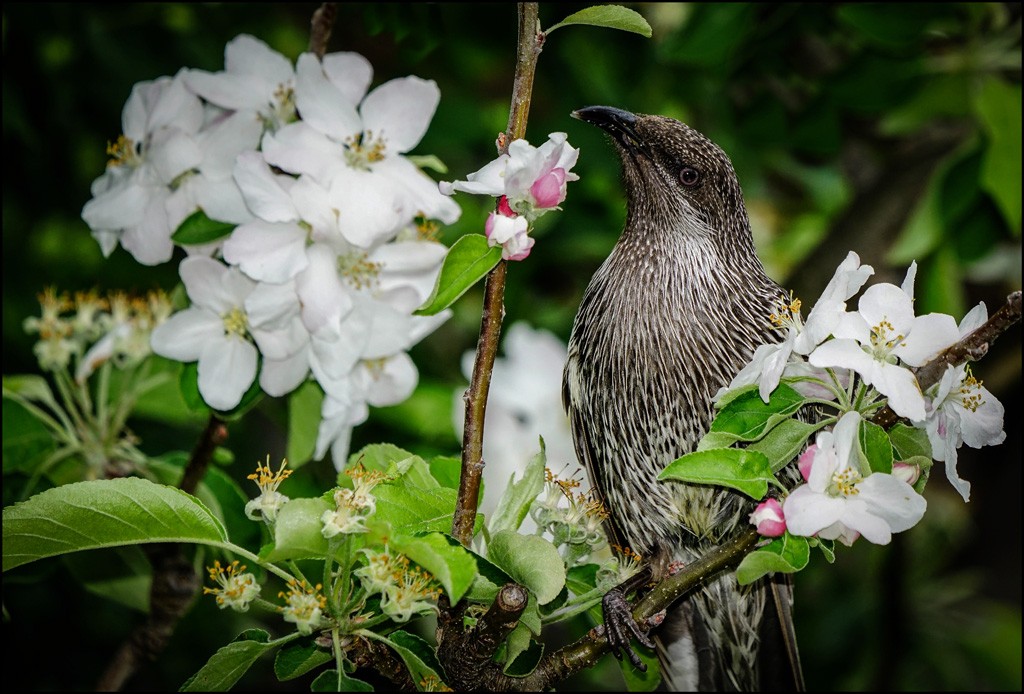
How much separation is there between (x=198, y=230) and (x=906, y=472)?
4.05ft

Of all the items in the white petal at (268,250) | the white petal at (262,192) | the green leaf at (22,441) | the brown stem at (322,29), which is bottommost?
the green leaf at (22,441)

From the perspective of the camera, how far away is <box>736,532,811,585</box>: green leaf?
1.30 m

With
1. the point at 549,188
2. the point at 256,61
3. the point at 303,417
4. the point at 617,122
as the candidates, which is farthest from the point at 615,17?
the point at 303,417

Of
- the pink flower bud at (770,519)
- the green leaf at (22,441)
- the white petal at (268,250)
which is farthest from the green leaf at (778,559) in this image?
the green leaf at (22,441)

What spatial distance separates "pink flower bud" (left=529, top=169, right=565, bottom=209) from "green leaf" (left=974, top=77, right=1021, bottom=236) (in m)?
1.64

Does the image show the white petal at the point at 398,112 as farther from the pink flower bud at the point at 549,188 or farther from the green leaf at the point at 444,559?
the green leaf at the point at 444,559

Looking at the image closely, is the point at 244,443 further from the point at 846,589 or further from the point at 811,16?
the point at 846,589

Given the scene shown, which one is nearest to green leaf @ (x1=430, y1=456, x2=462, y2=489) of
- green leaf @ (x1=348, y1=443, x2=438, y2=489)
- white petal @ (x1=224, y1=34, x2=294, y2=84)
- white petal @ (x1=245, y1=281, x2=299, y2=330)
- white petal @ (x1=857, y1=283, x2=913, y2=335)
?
green leaf @ (x1=348, y1=443, x2=438, y2=489)

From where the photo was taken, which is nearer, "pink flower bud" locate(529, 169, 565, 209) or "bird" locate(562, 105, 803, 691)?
"pink flower bud" locate(529, 169, 565, 209)

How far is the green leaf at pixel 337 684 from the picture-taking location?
4.71ft

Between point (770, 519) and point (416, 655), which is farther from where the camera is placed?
point (416, 655)

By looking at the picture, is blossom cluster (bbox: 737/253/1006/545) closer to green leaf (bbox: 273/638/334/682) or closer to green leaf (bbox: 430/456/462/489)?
green leaf (bbox: 430/456/462/489)

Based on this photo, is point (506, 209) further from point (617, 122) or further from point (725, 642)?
point (725, 642)

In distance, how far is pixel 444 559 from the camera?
1.25m
